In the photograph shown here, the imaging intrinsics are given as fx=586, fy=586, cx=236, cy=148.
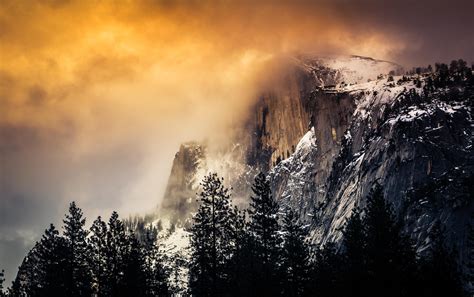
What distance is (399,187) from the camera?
146500 millimetres

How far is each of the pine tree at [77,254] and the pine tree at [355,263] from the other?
88.5ft

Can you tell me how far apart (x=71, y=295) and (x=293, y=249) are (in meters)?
23.2

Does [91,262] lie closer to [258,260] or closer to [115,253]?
[115,253]

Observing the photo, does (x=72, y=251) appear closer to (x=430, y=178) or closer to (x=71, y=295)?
(x=71, y=295)

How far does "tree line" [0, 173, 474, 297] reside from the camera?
44719 millimetres

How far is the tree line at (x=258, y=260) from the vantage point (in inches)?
1761

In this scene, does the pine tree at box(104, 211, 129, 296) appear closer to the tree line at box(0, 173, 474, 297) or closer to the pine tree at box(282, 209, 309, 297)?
the tree line at box(0, 173, 474, 297)

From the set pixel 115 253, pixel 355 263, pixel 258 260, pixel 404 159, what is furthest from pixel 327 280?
pixel 404 159

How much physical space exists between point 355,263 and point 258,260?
8.31 metres

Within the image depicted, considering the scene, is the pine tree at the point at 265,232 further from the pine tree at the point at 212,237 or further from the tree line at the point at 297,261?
the pine tree at the point at 212,237

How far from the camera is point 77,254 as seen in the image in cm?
6369

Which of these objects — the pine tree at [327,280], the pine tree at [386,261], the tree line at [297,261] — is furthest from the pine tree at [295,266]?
the pine tree at [386,261]

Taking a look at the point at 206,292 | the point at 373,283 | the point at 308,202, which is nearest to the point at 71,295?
the point at 206,292

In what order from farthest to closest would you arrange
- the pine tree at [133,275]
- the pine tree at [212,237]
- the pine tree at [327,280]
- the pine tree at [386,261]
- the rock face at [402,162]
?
1. the rock face at [402,162]
2. the pine tree at [133,275]
3. the pine tree at [212,237]
4. the pine tree at [327,280]
5. the pine tree at [386,261]
